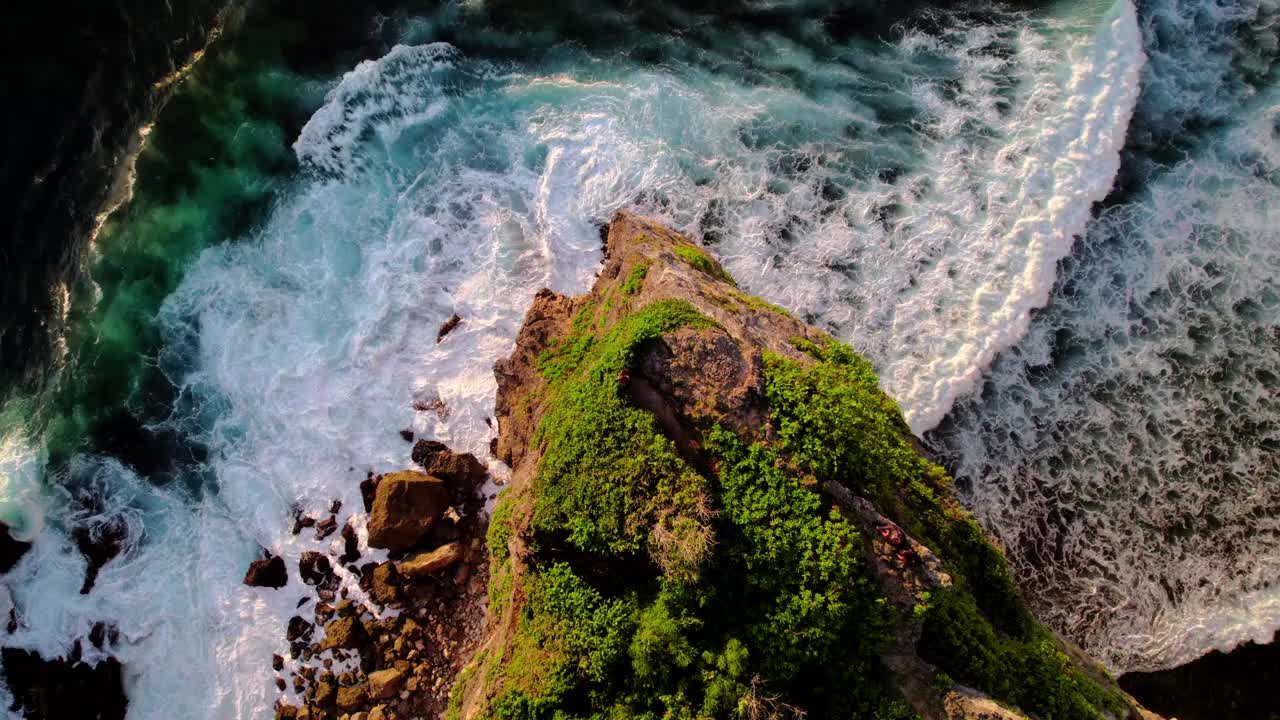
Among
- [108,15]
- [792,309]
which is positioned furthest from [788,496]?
[108,15]

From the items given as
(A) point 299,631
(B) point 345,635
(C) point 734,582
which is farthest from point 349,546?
(C) point 734,582

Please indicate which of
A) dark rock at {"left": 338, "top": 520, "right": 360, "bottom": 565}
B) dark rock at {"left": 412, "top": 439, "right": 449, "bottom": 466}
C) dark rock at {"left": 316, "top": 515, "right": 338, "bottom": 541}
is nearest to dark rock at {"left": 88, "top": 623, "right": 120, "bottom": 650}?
dark rock at {"left": 316, "top": 515, "right": 338, "bottom": 541}

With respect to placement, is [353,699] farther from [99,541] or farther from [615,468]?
[615,468]

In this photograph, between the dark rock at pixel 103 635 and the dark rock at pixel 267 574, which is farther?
the dark rock at pixel 103 635

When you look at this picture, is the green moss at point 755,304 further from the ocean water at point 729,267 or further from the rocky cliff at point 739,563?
the ocean water at point 729,267

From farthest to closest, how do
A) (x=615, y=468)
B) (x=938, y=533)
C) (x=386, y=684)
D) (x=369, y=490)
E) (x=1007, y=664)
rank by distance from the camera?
(x=369, y=490) < (x=386, y=684) < (x=938, y=533) < (x=615, y=468) < (x=1007, y=664)

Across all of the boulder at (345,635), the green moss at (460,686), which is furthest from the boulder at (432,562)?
the green moss at (460,686)
